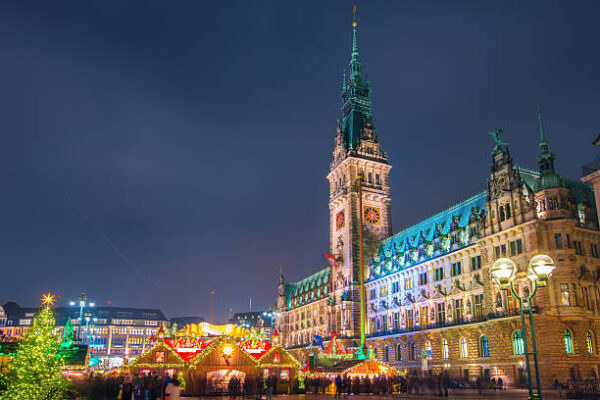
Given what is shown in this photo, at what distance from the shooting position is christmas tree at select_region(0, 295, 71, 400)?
2539 cm

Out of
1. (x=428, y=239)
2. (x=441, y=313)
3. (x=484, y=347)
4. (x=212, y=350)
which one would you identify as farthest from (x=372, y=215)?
(x=212, y=350)

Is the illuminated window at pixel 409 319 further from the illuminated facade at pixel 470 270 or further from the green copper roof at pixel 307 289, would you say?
the green copper roof at pixel 307 289

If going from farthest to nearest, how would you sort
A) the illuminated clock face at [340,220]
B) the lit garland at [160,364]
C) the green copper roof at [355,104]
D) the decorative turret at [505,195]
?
1. the green copper roof at [355,104]
2. the illuminated clock face at [340,220]
3. the decorative turret at [505,195]
4. the lit garland at [160,364]

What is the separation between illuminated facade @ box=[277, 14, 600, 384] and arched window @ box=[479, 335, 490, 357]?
0.15m

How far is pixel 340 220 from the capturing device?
100m

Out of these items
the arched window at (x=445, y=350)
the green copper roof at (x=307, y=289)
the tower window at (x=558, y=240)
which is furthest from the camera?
the green copper roof at (x=307, y=289)

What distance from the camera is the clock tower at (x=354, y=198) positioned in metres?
92.6

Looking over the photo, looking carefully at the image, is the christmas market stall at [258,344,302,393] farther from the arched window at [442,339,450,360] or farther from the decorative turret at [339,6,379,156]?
the decorative turret at [339,6,379,156]

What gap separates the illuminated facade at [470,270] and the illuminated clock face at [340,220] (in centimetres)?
20

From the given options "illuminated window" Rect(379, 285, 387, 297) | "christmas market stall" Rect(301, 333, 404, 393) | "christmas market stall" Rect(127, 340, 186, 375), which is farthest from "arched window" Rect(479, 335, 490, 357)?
"christmas market stall" Rect(127, 340, 186, 375)

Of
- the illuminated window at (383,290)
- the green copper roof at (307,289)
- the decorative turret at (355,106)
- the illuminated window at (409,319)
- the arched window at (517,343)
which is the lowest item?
the arched window at (517,343)

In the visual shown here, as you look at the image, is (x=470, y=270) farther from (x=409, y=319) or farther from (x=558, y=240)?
(x=409, y=319)

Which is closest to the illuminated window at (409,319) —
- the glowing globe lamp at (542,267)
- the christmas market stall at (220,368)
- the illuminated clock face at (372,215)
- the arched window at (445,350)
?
the arched window at (445,350)

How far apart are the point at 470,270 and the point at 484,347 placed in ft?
31.9
